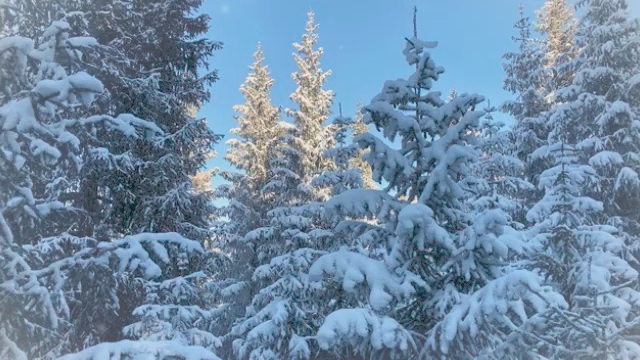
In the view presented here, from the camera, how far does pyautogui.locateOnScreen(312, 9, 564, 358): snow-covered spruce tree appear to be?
4637 mm

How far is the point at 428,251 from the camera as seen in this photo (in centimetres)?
609

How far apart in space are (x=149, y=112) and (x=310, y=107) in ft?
33.6

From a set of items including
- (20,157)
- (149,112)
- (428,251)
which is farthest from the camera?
(149,112)

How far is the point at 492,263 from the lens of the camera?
18.2ft

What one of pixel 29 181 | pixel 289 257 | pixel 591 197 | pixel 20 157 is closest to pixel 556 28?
pixel 591 197

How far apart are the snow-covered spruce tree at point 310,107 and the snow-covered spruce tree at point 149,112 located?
7.15 m

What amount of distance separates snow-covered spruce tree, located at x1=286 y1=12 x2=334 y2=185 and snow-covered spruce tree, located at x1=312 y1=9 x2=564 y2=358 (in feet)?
35.8

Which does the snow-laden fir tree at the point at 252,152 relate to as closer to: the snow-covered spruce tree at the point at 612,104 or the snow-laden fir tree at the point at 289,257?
the snow-laden fir tree at the point at 289,257

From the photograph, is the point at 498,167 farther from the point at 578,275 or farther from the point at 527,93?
the point at 578,275

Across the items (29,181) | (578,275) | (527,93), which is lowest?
(578,275)

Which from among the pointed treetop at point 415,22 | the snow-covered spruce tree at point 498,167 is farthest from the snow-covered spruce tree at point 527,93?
the pointed treetop at point 415,22

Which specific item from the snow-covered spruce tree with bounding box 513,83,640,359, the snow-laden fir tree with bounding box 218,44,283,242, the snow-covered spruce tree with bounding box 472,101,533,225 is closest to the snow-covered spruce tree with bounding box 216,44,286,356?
the snow-laden fir tree with bounding box 218,44,283,242

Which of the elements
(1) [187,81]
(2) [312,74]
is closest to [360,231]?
(1) [187,81]

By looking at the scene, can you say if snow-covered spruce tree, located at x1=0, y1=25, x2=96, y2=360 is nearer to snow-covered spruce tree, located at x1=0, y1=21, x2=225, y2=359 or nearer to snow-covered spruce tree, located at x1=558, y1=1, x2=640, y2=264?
snow-covered spruce tree, located at x1=0, y1=21, x2=225, y2=359
